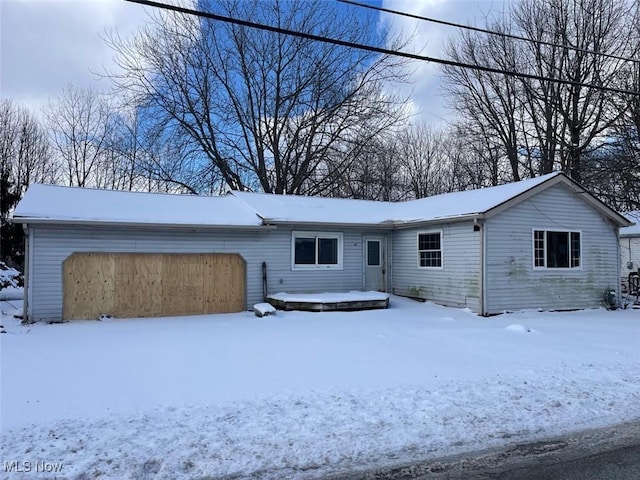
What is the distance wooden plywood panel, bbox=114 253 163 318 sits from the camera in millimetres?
12648

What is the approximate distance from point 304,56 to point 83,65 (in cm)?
1106

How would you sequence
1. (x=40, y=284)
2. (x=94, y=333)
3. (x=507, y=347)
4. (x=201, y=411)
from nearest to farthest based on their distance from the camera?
(x=201, y=411) < (x=507, y=347) < (x=94, y=333) < (x=40, y=284)

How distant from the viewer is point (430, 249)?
15133 mm

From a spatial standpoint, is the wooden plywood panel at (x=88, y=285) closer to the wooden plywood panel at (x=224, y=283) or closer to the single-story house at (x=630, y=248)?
the wooden plywood panel at (x=224, y=283)

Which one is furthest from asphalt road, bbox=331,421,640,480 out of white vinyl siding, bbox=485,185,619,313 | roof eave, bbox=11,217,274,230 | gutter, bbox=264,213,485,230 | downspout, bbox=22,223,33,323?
downspout, bbox=22,223,33,323

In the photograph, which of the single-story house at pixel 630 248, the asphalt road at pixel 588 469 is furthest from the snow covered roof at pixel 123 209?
the single-story house at pixel 630 248

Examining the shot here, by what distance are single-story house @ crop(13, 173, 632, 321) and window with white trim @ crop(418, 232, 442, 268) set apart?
0.16 feet

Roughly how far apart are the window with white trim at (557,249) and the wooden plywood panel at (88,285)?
12.3 meters

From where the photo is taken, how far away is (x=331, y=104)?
2581cm

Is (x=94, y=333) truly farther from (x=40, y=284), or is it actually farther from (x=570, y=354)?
(x=570, y=354)

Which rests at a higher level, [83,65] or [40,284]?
[83,65]

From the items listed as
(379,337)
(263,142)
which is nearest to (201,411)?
(379,337)

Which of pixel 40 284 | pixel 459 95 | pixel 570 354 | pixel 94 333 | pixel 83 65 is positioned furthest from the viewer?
pixel 459 95

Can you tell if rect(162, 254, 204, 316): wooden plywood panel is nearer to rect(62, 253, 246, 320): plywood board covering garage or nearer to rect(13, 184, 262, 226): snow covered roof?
rect(62, 253, 246, 320): plywood board covering garage
